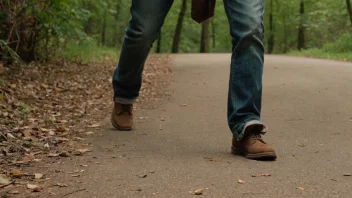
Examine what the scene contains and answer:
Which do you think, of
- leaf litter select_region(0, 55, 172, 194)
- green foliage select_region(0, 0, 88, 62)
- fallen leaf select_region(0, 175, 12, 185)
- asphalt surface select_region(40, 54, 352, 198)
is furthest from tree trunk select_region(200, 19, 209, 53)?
fallen leaf select_region(0, 175, 12, 185)

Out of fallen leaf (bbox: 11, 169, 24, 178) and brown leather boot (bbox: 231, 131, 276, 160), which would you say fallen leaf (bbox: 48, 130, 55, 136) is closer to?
fallen leaf (bbox: 11, 169, 24, 178)

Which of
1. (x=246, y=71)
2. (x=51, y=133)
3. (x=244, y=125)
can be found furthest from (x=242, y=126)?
(x=51, y=133)

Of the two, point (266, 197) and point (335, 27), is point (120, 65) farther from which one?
point (335, 27)

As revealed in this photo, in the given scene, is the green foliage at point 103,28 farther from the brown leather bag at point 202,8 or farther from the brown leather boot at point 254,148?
the brown leather boot at point 254,148

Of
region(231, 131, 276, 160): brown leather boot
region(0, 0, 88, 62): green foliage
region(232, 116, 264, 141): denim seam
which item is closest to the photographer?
region(231, 131, 276, 160): brown leather boot

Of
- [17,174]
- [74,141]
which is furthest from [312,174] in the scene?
[74,141]

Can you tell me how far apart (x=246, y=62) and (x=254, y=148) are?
1.76 ft

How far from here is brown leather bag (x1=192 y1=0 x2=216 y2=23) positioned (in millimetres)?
3150

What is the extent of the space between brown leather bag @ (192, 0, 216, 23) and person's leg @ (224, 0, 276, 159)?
0.26 meters

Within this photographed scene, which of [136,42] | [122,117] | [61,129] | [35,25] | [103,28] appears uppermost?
[136,42]

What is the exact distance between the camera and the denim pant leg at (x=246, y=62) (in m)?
2.84

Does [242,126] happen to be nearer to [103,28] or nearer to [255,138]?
[255,138]

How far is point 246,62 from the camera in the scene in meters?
2.87

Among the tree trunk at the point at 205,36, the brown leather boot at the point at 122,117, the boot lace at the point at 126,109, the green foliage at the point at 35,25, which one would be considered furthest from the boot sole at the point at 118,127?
the tree trunk at the point at 205,36
